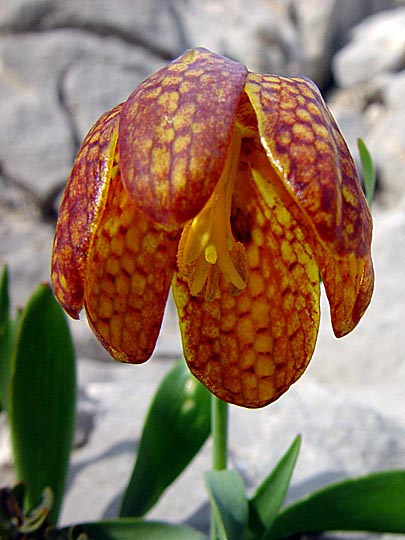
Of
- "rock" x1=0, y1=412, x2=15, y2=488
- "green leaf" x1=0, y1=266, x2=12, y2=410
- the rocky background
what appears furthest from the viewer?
"rock" x1=0, y1=412, x2=15, y2=488

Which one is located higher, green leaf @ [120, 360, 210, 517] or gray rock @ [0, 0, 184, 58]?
green leaf @ [120, 360, 210, 517]

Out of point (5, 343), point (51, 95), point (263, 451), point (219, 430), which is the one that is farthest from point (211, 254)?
point (51, 95)

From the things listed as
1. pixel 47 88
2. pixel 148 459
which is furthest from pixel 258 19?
pixel 148 459

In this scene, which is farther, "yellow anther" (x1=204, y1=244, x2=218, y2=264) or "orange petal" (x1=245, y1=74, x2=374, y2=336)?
"yellow anther" (x1=204, y1=244, x2=218, y2=264)

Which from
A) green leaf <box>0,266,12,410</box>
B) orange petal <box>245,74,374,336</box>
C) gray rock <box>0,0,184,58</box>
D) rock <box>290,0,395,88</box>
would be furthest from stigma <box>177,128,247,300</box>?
rock <box>290,0,395,88</box>

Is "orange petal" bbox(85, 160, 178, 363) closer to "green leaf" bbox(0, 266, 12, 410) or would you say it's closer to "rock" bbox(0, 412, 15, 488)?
"green leaf" bbox(0, 266, 12, 410)

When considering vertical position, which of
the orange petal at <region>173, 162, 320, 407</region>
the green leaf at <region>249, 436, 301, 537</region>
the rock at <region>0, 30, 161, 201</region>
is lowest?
the rock at <region>0, 30, 161, 201</region>
